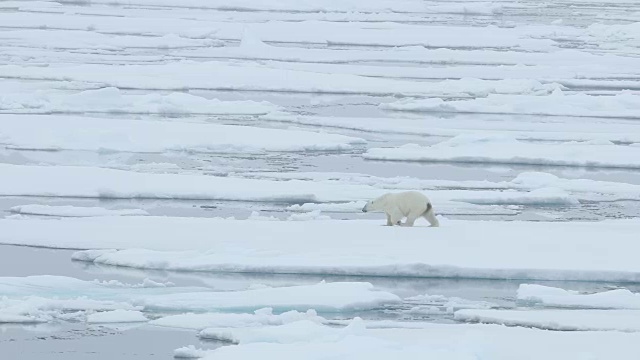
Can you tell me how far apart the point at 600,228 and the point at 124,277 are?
9.50 ft

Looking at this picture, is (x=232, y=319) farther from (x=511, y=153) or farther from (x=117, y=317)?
(x=511, y=153)

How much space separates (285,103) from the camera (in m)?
14.2

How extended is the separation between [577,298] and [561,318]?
45 centimetres

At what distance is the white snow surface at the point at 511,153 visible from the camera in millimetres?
10719

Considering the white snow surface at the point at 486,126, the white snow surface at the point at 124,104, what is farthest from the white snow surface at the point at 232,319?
the white snow surface at the point at 124,104

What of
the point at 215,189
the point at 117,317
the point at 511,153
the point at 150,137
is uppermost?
the point at 150,137

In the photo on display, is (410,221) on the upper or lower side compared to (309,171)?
lower

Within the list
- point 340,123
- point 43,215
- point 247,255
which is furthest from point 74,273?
point 340,123

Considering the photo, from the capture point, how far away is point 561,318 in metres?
5.91

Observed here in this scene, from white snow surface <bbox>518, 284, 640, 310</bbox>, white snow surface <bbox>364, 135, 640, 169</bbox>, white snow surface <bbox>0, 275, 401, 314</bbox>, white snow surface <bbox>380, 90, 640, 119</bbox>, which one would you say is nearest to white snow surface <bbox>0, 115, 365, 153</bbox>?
white snow surface <bbox>364, 135, 640, 169</bbox>

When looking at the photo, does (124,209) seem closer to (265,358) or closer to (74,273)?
(74,273)

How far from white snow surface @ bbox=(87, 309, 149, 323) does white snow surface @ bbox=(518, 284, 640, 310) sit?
185 cm

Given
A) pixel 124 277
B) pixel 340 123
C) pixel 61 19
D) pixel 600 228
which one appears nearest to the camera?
pixel 124 277

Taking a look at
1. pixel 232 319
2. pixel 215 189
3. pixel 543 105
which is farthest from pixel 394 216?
pixel 543 105
